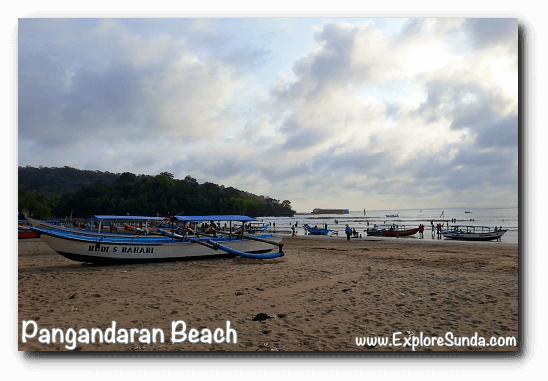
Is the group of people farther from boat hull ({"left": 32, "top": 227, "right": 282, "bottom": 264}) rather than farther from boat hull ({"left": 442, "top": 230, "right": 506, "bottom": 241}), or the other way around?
boat hull ({"left": 32, "top": 227, "right": 282, "bottom": 264})

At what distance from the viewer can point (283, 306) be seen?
7848mm

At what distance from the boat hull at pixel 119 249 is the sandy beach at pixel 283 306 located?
1.22 m

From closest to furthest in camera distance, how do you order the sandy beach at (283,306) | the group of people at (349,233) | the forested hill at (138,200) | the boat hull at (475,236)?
the sandy beach at (283,306) → the boat hull at (475,236) → the group of people at (349,233) → the forested hill at (138,200)

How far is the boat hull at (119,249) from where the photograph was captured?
45.7ft

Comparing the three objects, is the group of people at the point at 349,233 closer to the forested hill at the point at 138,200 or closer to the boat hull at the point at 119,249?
the boat hull at the point at 119,249

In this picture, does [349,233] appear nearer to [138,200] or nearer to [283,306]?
[283,306]

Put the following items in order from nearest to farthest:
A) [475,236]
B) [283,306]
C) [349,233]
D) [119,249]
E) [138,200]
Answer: [283,306] → [119,249] → [475,236] → [349,233] → [138,200]

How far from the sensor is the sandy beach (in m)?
5.62

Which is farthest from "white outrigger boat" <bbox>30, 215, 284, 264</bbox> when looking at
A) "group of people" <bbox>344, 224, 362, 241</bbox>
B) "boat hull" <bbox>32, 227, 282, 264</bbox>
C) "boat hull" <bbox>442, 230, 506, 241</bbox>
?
"boat hull" <bbox>442, 230, 506, 241</bbox>

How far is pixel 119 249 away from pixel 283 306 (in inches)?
429

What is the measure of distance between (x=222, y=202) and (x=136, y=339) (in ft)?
416

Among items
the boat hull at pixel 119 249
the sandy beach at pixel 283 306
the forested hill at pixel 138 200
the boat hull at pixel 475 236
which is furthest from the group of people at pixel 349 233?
the forested hill at pixel 138 200

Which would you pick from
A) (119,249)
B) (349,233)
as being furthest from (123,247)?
(349,233)
